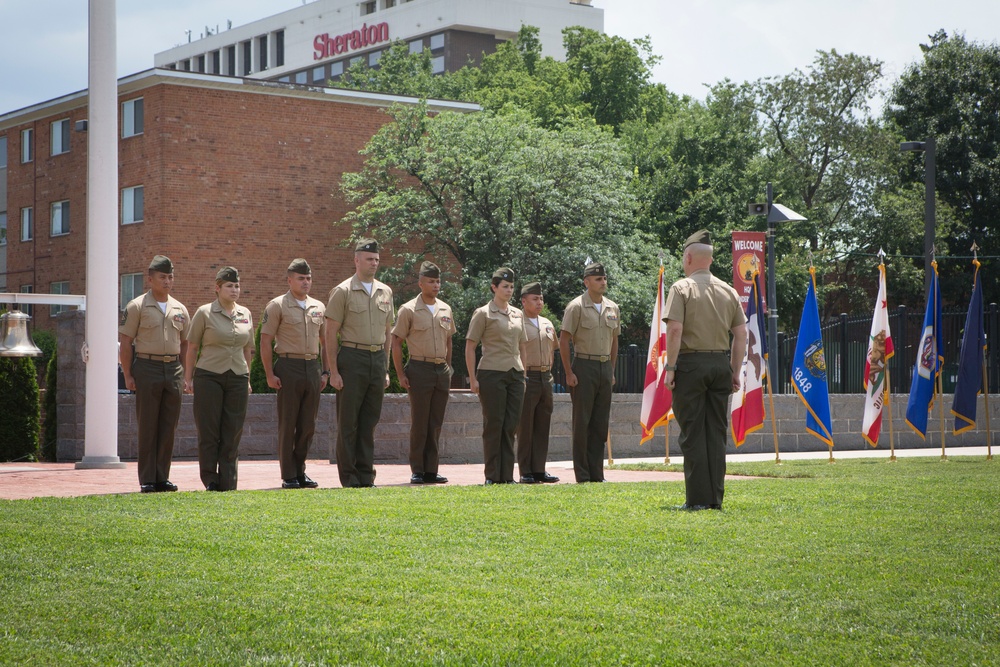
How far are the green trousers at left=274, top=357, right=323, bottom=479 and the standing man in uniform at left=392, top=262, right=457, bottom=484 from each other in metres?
1.11

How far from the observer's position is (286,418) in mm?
12117

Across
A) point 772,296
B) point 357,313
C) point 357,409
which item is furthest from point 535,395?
point 772,296

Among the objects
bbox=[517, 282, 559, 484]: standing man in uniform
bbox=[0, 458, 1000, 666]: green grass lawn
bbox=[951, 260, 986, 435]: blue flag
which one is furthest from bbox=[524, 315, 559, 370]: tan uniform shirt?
bbox=[951, 260, 986, 435]: blue flag

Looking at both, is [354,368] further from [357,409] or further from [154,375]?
[154,375]

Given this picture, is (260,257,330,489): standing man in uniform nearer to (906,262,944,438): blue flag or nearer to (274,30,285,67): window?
(906,262,944,438): blue flag

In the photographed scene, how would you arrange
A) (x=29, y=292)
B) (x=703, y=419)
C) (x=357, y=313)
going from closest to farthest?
(x=703, y=419), (x=357, y=313), (x=29, y=292)

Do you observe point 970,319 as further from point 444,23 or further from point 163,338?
point 444,23

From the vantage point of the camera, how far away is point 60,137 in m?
44.6

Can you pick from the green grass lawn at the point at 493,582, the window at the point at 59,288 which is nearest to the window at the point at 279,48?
the window at the point at 59,288

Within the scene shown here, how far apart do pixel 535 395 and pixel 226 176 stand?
28.4 m

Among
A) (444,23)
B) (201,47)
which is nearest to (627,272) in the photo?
(444,23)

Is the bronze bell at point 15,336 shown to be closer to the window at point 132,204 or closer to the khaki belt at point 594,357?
the khaki belt at point 594,357

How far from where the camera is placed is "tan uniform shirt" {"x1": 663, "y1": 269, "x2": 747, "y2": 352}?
386 inches

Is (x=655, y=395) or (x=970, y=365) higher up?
(x=970, y=365)
